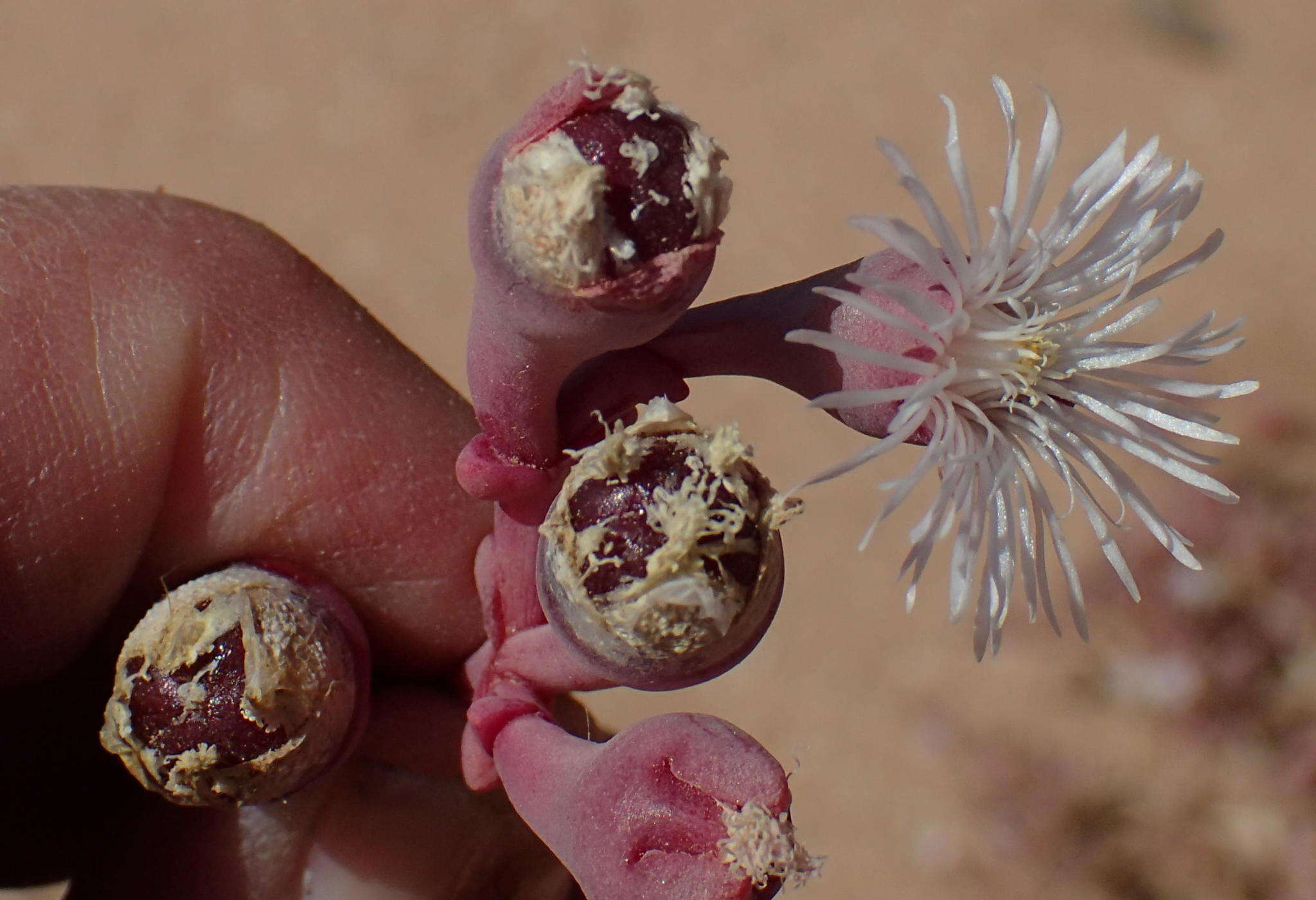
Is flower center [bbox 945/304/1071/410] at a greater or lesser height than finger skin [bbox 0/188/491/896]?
greater

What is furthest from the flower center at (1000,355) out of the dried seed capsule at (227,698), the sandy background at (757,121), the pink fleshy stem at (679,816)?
the sandy background at (757,121)

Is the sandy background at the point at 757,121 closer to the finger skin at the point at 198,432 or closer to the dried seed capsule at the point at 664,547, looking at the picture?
the finger skin at the point at 198,432

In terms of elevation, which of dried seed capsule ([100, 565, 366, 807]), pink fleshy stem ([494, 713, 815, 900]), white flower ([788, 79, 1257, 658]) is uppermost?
white flower ([788, 79, 1257, 658])

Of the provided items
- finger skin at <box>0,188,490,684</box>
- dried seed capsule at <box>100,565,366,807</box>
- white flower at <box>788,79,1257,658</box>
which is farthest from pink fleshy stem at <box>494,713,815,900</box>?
finger skin at <box>0,188,490,684</box>

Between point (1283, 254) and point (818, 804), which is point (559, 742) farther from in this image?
point (1283, 254)

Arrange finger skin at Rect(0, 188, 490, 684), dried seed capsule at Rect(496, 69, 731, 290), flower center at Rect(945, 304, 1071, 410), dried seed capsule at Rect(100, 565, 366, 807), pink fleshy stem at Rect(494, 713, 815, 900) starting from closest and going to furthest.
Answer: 1. dried seed capsule at Rect(496, 69, 731, 290)
2. pink fleshy stem at Rect(494, 713, 815, 900)
3. flower center at Rect(945, 304, 1071, 410)
4. dried seed capsule at Rect(100, 565, 366, 807)
5. finger skin at Rect(0, 188, 490, 684)

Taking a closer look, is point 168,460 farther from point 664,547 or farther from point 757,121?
point 757,121

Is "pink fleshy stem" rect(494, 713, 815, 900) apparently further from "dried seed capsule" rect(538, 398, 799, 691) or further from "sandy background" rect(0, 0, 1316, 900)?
"sandy background" rect(0, 0, 1316, 900)

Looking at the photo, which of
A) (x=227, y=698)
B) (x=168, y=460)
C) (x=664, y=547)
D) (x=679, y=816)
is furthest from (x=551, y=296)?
(x=168, y=460)
